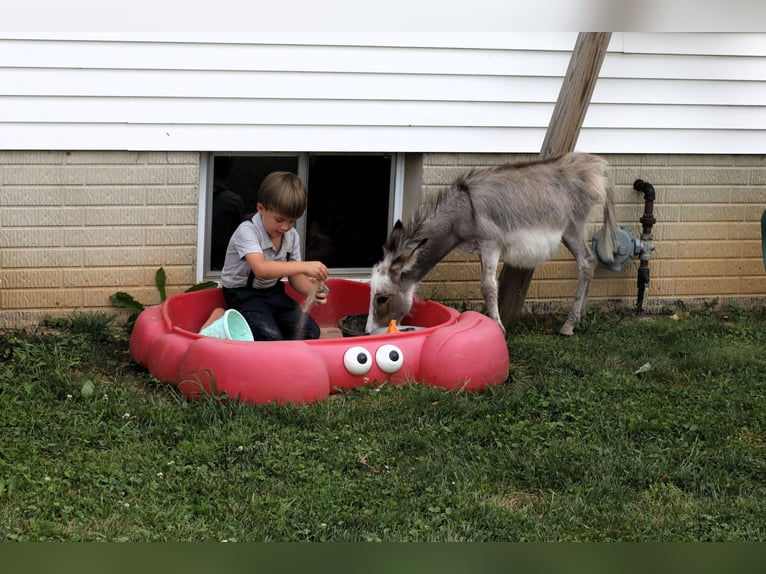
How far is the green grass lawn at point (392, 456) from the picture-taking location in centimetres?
372

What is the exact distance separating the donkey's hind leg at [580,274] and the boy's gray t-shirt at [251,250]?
82.1 inches

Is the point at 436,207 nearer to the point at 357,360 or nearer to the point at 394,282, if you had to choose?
the point at 394,282

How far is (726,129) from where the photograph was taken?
302 inches

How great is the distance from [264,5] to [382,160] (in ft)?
23.2

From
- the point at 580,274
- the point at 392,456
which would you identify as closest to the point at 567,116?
the point at 580,274

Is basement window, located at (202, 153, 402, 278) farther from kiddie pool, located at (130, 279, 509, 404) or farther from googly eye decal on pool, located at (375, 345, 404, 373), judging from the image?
googly eye decal on pool, located at (375, 345, 404, 373)

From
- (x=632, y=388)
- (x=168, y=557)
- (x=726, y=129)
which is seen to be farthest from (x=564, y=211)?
(x=168, y=557)

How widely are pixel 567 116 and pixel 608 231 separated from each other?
3.09ft

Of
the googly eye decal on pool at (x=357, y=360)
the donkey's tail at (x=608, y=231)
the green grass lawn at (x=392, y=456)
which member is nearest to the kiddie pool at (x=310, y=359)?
the googly eye decal on pool at (x=357, y=360)

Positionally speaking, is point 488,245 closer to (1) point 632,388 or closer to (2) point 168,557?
(1) point 632,388

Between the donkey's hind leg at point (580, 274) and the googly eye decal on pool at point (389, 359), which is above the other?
the donkey's hind leg at point (580, 274)

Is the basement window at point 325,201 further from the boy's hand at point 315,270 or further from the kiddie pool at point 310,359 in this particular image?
the boy's hand at point 315,270

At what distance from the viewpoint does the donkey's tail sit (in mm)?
6812

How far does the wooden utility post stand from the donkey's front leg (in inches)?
23.2
